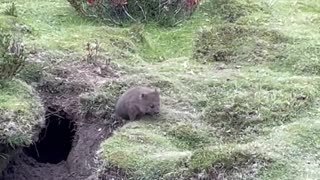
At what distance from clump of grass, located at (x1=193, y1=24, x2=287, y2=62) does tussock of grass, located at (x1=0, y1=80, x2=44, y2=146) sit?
257cm

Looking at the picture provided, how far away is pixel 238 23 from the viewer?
10.5 m

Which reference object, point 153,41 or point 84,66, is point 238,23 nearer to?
point 153,41

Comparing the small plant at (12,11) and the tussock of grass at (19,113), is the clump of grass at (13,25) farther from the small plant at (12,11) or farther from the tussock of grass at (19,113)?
the tussock of grass at (19,113)

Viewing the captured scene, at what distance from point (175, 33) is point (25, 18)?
85.2 inches

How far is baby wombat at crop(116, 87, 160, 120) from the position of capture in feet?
24.2

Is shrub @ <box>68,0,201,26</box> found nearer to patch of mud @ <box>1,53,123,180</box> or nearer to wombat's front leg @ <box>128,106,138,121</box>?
patch of mud @ <box>1,53,123,180</box>

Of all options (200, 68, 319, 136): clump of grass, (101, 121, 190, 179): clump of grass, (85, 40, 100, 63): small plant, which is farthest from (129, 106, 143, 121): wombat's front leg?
(85, 40, 100, 63): small plant

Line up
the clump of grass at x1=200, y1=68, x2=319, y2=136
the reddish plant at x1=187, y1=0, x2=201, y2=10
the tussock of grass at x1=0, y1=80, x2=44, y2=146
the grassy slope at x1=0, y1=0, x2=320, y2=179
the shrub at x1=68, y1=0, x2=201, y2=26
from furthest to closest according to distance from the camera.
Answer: the reddish plant at x1=187, y1=0, x2=201, y2=10, the shrub at x1=68, y1=0, x2=201, y2=26, the clump of grass at x1=200, y1=68, x2=319, y2=136, the tussock of grass at x1=0, y1=80, x2=44, y2=146, the grassy slope at x1=0, y1=0, x2=320, y2=179

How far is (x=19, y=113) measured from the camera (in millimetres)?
7266

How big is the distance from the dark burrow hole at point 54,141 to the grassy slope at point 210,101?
2.90 ft

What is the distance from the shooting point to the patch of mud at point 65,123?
743cm

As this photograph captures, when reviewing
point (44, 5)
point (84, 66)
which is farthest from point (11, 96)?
point (44, 5)

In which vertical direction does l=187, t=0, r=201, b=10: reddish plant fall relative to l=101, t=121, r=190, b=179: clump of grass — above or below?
above

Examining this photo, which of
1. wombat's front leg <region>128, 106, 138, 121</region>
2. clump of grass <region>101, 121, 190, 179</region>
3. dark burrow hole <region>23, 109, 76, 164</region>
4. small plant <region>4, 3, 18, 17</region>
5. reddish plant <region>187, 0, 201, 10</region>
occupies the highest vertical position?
reddish plant <region>187, 0, 201, 10</region>
